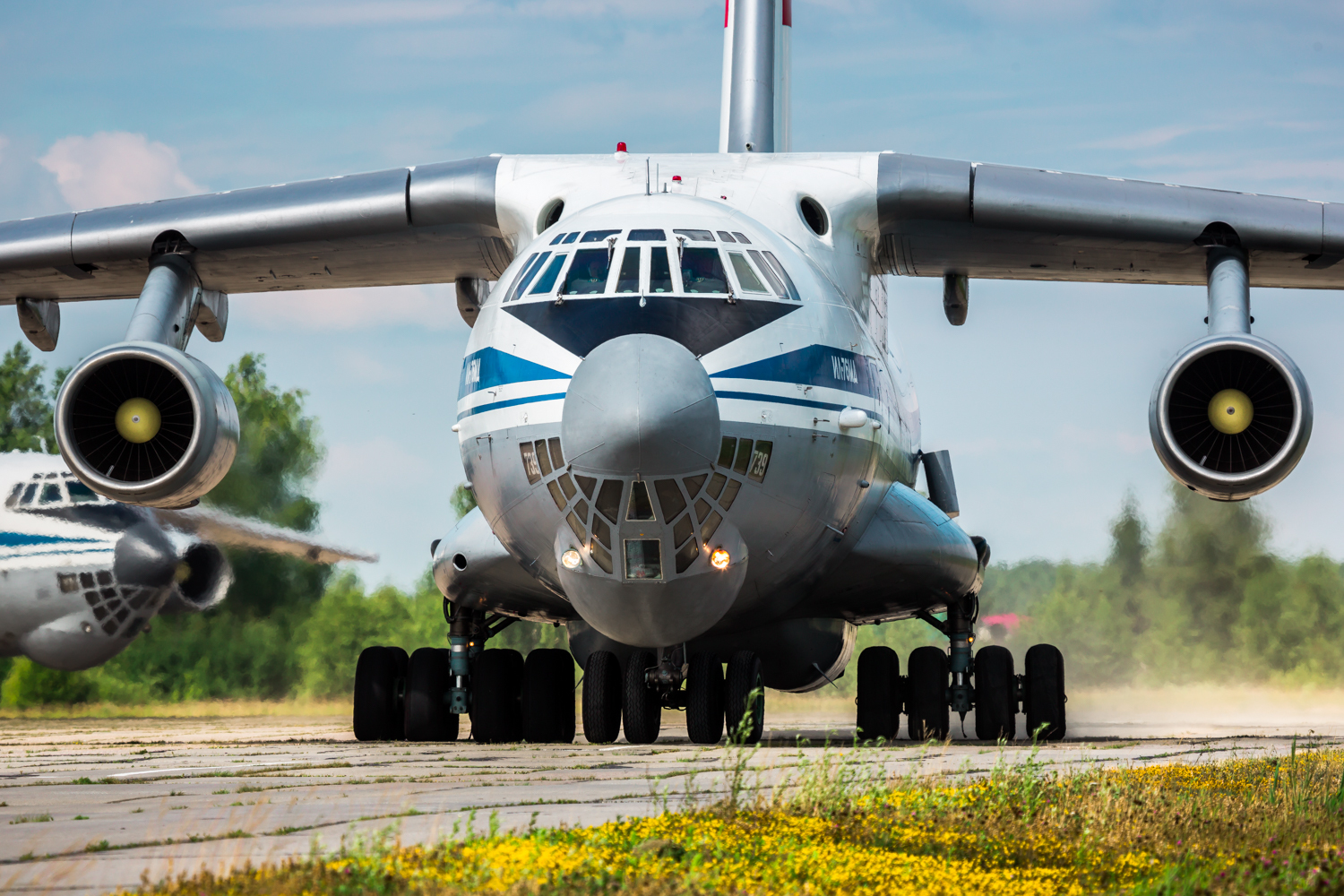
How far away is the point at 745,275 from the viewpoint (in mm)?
7148

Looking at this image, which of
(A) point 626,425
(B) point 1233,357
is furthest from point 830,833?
(B) point 1233,357

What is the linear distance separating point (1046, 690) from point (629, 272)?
4.65 m

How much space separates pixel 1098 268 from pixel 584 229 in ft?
14.5

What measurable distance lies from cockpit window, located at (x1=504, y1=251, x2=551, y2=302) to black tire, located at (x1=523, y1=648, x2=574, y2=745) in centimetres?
295

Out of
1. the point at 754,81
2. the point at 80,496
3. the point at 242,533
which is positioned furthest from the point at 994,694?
the point at 80,496

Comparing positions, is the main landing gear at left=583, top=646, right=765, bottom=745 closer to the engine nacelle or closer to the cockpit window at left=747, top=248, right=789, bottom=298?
A: the cockpit window at left=747, top=248, right=789, bottom=298

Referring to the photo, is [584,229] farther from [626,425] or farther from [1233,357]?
[1233,357]

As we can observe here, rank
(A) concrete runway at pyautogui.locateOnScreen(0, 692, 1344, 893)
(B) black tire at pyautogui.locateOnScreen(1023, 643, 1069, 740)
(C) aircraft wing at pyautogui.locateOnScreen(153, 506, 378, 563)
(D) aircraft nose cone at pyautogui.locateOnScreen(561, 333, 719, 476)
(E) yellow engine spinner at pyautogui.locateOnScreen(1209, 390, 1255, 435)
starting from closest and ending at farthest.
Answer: (A) concrete runway at pyautogui.locateOnScreen(0, 692, 1344, 893), (D) aircraft nose cone at pyautogui.locateOnScreen(561, 333, 719, 476), (E) yellow engine spinner at pyautogui.locateOnScreen(1209, 390, 1255, 435), (B) black tire at pyautogui.locateOnScreen(1023, 643, 1069, 740), (C) aircraft wing at pyautogui.locateOnScreen(153, 506, 378, 563)

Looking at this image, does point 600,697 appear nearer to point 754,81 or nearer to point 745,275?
point 745,275

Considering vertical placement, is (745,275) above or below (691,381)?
above

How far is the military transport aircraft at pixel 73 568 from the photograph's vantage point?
50.2 ft

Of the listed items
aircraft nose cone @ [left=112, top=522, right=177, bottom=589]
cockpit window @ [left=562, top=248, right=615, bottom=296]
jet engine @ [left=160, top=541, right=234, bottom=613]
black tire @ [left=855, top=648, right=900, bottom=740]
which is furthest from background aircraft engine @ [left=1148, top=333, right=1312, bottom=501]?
aircraft nose cone @ [left=112, top=522, right=177, bottom=589]

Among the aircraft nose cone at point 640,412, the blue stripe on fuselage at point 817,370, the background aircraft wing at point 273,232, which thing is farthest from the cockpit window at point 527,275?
the background aircraft wing at point 273,232

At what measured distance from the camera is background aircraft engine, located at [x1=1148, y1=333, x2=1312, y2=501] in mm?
7957
